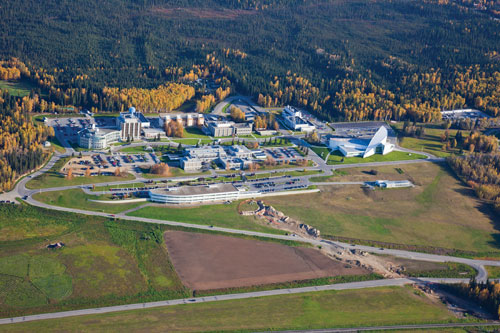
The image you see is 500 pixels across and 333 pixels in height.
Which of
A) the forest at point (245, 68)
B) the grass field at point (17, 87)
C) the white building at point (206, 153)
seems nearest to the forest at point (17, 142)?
the grass field at point (17, 87)

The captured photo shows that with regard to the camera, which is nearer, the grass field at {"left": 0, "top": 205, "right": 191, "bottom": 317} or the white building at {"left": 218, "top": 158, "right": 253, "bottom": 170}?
the grass field at {"left": 0, "top": 205, "right": 191, "bottom": 317}

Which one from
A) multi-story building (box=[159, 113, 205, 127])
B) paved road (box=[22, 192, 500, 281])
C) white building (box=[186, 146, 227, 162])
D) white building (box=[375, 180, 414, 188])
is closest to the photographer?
paved road (box=[22, 192, 500, 281])

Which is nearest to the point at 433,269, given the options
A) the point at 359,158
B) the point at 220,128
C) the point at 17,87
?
the point at 359,158

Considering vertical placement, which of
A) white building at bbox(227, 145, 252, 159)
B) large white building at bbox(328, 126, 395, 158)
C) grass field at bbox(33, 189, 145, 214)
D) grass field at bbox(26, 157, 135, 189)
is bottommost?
grass field at bbox(33, 189, 145, 214)

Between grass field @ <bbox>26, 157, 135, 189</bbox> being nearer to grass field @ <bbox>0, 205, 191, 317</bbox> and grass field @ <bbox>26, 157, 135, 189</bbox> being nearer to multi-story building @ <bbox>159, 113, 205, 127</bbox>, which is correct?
grass field @ <bbox>0, 205, 191, 317</bbox>

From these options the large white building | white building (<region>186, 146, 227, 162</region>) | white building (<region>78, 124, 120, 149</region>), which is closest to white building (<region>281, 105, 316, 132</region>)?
the large white building

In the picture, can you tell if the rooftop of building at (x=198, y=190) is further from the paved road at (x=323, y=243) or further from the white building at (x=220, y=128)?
the white building at (x=220, y=128)

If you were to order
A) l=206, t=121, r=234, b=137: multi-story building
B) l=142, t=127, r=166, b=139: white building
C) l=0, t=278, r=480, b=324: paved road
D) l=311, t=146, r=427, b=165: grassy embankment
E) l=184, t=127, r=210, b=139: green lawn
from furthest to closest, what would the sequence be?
l=206, t=121, r=234, b=137: multi-story building, l=184, t=127, r=210, b=139: green lawn, l=142, t=127, r=166, b=139: white building, l=311, t=146, r=427, b=165: grassy embankment, l=0, t=278, r=480, b=324: paved road
